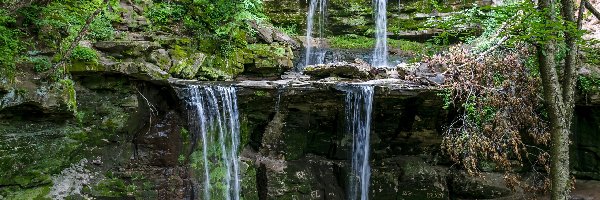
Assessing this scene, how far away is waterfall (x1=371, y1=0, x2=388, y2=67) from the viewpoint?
40.0ft

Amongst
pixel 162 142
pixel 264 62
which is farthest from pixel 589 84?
pixel 162 142

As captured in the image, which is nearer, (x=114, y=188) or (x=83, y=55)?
(x=83, y=55)

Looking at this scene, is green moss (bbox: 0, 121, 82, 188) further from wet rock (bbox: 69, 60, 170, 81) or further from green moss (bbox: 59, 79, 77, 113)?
wet rock (bbox: 69, 60, 170, 81)

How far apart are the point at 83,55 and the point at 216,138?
8.43 ft

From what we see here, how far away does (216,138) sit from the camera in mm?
7941

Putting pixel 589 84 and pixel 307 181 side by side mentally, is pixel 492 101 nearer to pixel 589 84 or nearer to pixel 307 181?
pixel 589 84

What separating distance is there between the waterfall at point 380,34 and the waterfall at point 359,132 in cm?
392

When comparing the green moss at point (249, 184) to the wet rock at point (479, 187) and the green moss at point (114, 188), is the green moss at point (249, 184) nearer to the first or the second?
the green moss at point (114, 188)

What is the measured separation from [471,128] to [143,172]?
217 inches

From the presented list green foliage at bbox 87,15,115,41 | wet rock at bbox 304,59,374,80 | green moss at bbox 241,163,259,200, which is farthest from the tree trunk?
green foliage at bbox 87,15,115,41

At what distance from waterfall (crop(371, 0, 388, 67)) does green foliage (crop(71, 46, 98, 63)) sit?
734cm

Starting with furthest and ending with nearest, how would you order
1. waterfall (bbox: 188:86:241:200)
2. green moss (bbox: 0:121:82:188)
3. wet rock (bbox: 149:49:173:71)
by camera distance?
wet rock (bbox: 149:49:173:71), waterfall (bbox: 188:86:241:200), green moss (bbox: 0:121:82:188)

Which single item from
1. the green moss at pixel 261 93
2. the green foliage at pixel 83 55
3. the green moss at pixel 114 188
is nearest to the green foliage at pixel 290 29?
the green moss at pixel 261 93

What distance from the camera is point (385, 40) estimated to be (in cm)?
1282
